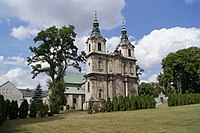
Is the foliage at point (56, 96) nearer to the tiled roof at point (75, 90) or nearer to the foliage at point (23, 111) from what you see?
the foliage at point (23, 111)

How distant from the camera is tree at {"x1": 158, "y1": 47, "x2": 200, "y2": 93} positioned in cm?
5188

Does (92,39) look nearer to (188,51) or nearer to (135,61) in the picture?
(135,61)

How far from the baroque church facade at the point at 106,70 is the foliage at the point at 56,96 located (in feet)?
51.0

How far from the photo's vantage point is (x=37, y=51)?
3797cm

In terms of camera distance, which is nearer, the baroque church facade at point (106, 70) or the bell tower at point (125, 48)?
the baroque church facade at point (106, 70)

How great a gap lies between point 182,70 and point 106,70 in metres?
17.7

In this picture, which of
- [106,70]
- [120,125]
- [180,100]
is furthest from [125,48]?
[120,125]

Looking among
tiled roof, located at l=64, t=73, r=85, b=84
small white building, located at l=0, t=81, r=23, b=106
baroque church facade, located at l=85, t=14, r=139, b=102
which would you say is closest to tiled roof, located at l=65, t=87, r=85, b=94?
tiled roof, located at l=64, t=73, r=85, b=84

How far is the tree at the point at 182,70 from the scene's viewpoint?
51875 mm

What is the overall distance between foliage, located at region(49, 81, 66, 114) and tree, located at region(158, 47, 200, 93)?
29.2 metres

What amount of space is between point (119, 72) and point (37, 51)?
867 inches

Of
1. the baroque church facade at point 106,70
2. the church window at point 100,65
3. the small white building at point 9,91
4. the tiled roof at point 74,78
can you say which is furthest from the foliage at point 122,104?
the small white building at point 9,91

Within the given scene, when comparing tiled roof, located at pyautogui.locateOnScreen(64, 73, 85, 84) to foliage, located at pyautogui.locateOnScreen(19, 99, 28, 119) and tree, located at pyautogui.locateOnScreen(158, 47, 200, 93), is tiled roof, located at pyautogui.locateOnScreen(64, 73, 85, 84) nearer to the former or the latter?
Answer: tree, located at pyautogui.locateOnScreen(158, 47, 200, 93)

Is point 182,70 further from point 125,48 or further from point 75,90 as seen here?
point 75,90
